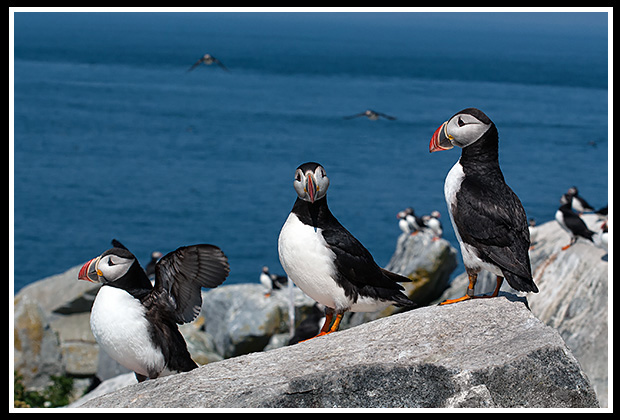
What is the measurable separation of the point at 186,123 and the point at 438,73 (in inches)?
1377

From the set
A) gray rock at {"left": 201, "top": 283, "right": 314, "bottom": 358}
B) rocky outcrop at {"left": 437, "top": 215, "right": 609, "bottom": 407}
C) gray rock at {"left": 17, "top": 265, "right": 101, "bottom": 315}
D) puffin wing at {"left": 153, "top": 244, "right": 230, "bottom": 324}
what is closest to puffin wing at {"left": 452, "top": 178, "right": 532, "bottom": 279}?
puffin wing at {"left": 153, "top": 244, "right": 230, "bottom": 324}

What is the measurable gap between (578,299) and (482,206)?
6.49m

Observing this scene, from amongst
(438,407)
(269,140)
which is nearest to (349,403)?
(438,407)

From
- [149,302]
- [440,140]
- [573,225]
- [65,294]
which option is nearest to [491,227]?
[440,140]

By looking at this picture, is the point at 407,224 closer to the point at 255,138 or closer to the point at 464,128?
the point at 464,128

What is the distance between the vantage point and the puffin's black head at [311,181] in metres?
6.54

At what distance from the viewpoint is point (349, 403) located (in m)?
6.21

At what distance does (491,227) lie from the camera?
673 cm

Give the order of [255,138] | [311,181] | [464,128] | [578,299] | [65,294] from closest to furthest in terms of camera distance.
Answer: [311,181] < [464,128] < [578,299] < [65,294] < [255,138]

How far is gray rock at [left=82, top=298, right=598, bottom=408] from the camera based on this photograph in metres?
6.23

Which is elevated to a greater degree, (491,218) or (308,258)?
(491,218)

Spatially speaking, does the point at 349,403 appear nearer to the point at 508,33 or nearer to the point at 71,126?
the point at 71,126

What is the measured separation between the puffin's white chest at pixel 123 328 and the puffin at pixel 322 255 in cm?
128

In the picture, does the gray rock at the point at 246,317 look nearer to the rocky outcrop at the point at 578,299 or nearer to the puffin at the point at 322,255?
the rocky outcrop at the point at 578,299
